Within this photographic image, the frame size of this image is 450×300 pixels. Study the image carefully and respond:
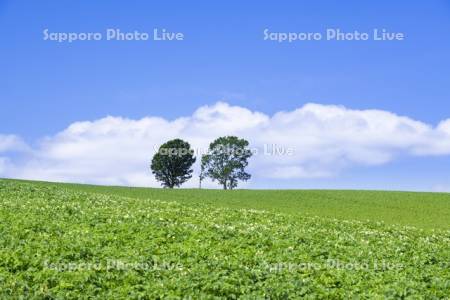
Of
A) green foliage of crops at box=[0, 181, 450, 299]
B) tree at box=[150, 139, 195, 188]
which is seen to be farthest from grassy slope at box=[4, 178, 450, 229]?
tree at box=[150, 139, 195, 188]

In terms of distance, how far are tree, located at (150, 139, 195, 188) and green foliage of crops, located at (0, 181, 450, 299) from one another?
80824mm

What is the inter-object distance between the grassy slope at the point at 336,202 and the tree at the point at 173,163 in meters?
36.4

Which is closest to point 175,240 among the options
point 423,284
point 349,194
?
point 423,284

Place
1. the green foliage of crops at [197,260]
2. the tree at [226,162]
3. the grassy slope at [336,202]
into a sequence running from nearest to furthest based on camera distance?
1. the green foliage of crops at [197,260]
2. the grassy slope at [336,202]
3. the tree at [226,162]

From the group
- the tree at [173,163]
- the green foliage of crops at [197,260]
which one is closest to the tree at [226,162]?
the tree at [173,163]

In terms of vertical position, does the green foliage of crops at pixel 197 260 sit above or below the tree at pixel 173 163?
below

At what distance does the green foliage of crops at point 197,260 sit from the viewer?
15.5m

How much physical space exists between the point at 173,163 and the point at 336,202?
53.5 m

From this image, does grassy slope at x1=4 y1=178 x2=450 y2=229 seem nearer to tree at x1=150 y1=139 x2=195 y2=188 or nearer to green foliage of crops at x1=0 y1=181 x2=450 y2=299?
green foliage of crops at x1=0 y1=181 x2=450 y2=299

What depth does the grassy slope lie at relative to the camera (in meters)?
48.6

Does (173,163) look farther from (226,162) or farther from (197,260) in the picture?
(197,260)

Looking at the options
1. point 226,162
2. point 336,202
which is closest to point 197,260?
point 336,202

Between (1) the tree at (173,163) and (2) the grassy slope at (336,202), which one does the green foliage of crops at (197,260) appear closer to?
(2) the grassy slope at (336,202)

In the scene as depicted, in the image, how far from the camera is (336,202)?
59.3m
